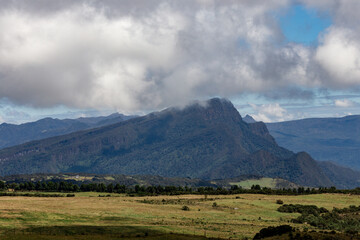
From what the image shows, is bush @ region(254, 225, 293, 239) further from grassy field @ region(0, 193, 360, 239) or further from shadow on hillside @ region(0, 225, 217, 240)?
shadow on hillside @ region(0, 225, 217, 240)

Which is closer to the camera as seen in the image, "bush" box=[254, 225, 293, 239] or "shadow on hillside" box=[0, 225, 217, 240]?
"bush" box=[254, 225, 293, 239]

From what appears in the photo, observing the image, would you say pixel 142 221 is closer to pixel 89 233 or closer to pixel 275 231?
pixel 89 233

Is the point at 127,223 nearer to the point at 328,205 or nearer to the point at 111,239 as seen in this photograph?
the point at 111,239

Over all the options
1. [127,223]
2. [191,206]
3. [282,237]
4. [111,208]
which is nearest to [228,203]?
[191,206]

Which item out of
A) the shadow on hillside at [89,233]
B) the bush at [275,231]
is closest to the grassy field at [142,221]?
the shadow on hillside at [89,233]

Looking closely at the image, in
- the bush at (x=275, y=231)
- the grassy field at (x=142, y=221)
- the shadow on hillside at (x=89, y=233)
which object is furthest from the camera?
the grassy field at (x=142, y=221)

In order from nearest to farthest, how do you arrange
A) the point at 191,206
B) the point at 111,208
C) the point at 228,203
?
1. the point at 111,208
2. the point at 191,206
3. the point at 228,203

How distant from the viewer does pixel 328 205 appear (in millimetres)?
161875

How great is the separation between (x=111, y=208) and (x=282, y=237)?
7473 centimetres

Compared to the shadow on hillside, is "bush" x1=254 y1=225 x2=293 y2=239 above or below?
above

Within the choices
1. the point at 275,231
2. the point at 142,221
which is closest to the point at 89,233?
the point at 142,221

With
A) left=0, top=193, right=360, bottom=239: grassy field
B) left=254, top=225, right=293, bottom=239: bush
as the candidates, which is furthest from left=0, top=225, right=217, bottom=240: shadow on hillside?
left=254, top=225, right=293, bottom=239: bush

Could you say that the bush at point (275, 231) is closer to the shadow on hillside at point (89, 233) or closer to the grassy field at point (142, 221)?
the grassy field at point (142, 221)

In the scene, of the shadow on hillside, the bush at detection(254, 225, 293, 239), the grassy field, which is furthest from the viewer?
the grassy field
